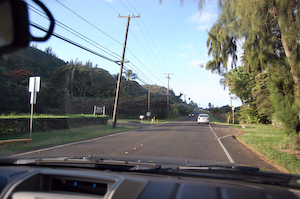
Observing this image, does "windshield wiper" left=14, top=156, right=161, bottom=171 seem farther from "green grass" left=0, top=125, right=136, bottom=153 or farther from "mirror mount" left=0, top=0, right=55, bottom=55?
"green grass" left=0, top=125, right=136, bottom=153

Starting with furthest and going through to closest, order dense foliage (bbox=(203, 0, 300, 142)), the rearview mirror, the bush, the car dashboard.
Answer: the bush → dense foliage (bbox=(203, 0, 300, 142)) → the rearview mirror → the car dashboard

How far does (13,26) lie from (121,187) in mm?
4721

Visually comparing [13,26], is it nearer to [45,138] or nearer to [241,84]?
[45,138]

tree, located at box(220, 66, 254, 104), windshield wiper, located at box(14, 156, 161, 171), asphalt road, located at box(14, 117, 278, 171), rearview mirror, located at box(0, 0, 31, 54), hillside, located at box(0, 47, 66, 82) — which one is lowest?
asphalt road, located at box(14, 117, 278, 171)

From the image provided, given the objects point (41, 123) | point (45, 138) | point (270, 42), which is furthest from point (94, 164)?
point (41, 123)

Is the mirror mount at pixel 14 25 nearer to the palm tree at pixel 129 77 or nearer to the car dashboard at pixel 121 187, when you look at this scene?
the car dashboard at pixel 121 187

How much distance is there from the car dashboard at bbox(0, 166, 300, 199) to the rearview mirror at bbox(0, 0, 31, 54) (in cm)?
358

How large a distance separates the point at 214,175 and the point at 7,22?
16.5 feet

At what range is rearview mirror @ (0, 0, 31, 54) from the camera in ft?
15.5

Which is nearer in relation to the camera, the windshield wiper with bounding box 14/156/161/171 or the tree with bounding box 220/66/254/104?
the windshield wiper with bounding box 14/156/161/171

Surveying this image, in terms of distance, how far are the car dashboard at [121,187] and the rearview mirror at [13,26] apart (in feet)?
11.8

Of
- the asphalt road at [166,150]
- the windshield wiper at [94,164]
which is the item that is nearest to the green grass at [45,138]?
the asphalt road at [166,150]

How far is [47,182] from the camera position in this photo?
2521mm

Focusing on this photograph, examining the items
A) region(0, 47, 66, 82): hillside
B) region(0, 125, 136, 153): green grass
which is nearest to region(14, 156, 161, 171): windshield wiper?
region(0, 125, 136, 153): green grass
